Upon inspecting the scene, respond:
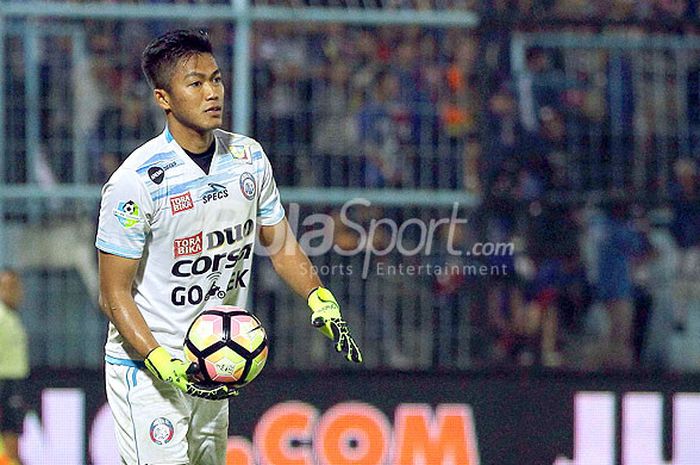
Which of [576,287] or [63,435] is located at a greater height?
[576,287]

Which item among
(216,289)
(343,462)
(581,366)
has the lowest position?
(343,462)

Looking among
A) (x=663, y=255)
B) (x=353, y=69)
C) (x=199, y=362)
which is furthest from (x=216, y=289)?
(x=663, y=255)

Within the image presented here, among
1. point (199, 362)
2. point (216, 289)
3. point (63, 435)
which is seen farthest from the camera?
point (63, 435)

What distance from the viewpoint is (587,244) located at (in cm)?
794

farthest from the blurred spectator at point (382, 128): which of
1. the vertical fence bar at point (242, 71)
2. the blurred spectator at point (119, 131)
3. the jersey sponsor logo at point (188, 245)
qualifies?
the jersey sponsor logo at point (188, 245)

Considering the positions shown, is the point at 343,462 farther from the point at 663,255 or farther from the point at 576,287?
the point at 663,255

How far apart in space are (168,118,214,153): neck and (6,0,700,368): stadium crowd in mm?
2570

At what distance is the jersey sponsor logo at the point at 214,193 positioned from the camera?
533 centimetres

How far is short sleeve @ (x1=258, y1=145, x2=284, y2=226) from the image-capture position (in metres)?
5.60

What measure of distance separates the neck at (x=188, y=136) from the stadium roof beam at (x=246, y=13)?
2.75 m

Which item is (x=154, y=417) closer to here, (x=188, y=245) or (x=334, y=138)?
(x=188, y=245)

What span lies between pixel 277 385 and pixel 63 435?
1198 mm

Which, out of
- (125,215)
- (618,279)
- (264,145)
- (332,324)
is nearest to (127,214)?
(125,215)

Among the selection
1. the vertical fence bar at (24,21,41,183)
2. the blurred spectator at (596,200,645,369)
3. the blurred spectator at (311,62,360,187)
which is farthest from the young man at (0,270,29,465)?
the blurred spectator at (596,200,645,369)
